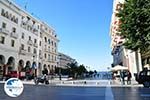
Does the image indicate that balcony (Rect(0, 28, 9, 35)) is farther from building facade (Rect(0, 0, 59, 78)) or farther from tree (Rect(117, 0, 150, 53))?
tree (Rect(117, 0, 150, 53))

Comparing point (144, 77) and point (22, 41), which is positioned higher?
point (22, 41)

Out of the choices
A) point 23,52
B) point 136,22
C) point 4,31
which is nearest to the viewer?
point 136,22

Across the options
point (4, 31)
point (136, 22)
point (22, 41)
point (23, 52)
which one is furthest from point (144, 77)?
point (22, 41)

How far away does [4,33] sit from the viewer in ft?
165

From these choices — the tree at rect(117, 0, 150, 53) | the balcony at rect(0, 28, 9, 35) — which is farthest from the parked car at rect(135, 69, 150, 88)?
the balcony at rect(0, 28, 9, 35)

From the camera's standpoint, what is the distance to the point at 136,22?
60.0ft

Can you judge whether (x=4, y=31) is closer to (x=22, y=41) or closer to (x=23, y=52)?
(x=22, y=41)

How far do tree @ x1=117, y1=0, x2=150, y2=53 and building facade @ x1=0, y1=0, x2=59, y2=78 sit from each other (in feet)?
111

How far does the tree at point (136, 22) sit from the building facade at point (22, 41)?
33.8 m

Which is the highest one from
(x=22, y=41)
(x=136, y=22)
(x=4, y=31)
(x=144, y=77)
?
(x=4, y=31)

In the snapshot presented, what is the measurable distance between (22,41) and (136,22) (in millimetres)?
44781

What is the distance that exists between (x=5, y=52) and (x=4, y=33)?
3610mm

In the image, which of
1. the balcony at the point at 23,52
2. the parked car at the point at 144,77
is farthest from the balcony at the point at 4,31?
the parked car at the point at 144,77

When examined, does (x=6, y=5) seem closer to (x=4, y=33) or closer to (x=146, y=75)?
(x=4, y=33)
